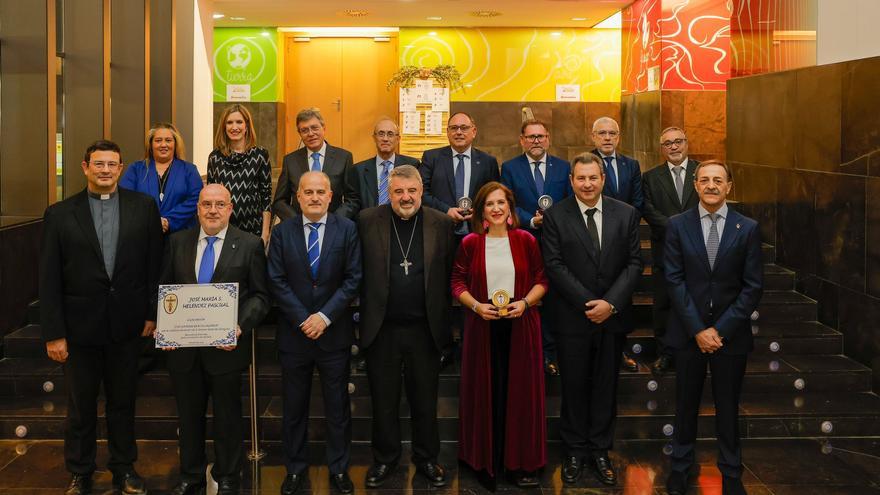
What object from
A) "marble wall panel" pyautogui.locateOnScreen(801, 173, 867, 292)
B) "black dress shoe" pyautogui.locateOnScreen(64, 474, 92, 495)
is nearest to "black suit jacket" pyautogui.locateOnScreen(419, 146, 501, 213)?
"black dress shoe" pyautogui.locateOnScreen(64, 474, 92, 495)

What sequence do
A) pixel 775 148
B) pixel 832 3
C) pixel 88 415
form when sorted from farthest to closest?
pixel 775 148
pixel 832 3
pixel 88 415

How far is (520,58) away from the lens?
13.8 metres

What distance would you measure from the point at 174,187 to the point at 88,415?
1573 mm

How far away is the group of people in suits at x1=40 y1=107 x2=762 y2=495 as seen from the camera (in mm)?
4426

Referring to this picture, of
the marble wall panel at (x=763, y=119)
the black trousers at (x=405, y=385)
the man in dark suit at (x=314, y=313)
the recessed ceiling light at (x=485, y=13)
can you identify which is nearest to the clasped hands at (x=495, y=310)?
the black trousers at (x=405, y=385)

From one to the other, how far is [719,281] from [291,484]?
8.49 feet

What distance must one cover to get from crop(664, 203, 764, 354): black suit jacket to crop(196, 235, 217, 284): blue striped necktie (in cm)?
248

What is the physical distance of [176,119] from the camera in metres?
9.98

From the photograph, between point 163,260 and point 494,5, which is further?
point 494,5

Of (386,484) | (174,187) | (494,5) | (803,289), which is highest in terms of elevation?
(494,5)

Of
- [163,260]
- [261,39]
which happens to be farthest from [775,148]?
[261,39]

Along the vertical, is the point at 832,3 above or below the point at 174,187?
above

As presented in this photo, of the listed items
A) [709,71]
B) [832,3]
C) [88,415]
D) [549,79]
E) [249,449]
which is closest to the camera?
[88,415]

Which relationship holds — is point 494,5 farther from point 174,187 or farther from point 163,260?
point 163,260
